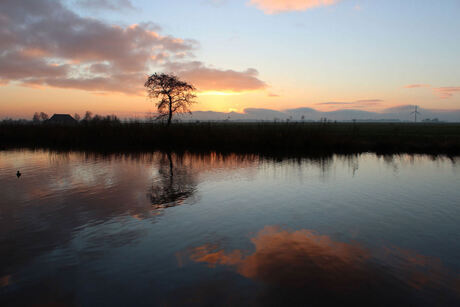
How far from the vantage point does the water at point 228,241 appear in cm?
475

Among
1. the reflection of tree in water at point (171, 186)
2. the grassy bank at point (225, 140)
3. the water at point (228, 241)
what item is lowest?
the water at point (228, 241)

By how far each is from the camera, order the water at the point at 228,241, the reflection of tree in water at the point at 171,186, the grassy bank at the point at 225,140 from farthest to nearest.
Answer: the grassy bank at the point at 225,140, the reflection of tree in water at the point at 171,186, the water at the point at 228,241

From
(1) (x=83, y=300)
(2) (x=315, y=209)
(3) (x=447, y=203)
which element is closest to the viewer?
(1) (x=83, y=300)

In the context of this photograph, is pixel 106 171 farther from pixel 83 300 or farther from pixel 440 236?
pixel 440 236

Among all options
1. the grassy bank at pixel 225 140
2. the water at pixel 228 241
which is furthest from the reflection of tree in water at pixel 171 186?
the grassy bank at pixel 225 140

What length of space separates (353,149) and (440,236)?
19.0m

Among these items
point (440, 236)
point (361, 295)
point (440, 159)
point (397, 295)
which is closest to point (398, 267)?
point (397, 295)

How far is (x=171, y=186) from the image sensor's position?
12.1 metres

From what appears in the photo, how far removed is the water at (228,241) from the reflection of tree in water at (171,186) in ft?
0.25

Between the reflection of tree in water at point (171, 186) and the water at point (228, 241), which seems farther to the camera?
the reflection of tree in water at point (171, 186)

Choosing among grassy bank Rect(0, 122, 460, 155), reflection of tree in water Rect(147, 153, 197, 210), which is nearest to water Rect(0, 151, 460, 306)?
reflection of tree in water Rect(147, 153, 197, 210)

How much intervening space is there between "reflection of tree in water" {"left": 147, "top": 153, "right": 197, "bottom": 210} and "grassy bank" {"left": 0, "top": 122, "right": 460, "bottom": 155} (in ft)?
29.6

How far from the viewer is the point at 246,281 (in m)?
5.05

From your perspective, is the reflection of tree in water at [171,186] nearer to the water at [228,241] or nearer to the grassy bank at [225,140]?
the water at [228,241]
